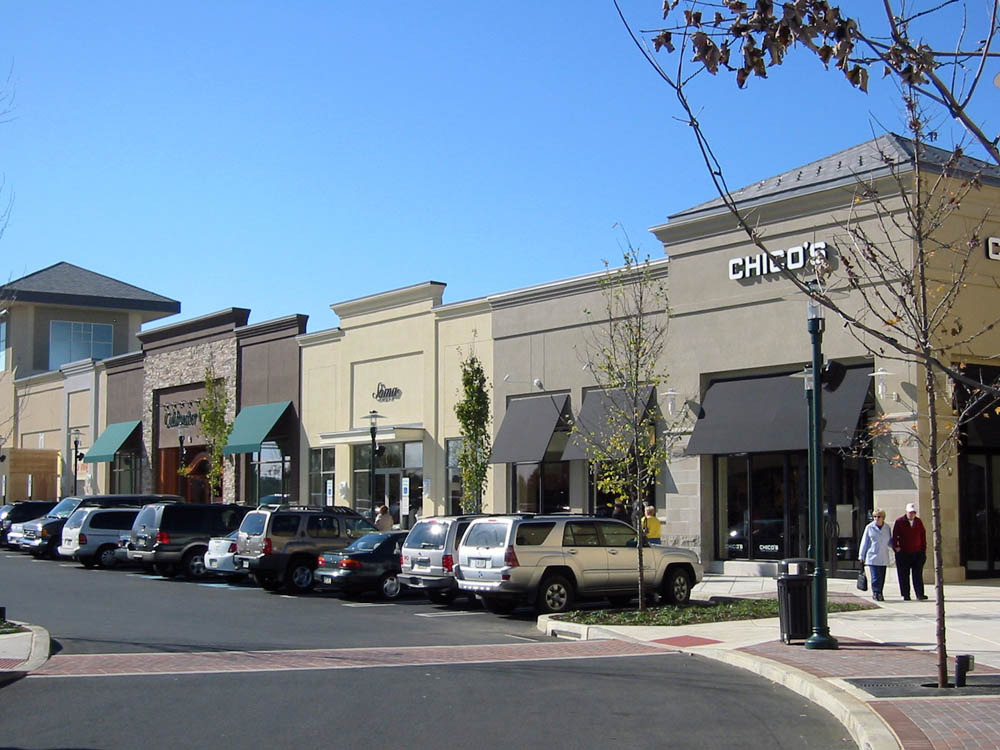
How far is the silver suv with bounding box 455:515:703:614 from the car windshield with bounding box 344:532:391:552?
3.13 meters

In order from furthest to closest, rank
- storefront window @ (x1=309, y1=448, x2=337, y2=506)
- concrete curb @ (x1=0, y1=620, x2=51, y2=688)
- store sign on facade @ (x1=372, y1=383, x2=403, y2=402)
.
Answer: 1. storefront window @ (x1=309, y1=448, x2=337, y2=506)
2. store sign on facade @ (x1=372, y1=383, x2=403, y2=402)
3. concrete curb @ (x1=0, y1=620, x2=51, y2=688)

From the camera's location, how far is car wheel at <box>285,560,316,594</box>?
24406 mm

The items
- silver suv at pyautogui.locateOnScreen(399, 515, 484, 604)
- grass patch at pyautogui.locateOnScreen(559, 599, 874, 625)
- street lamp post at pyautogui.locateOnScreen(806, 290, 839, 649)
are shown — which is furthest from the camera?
silver suv at pyautogui.locateOnScreen(399, 515, 484, 604)

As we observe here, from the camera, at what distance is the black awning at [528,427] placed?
3002cm

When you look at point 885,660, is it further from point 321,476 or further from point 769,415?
point 321,476

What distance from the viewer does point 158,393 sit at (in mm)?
51906

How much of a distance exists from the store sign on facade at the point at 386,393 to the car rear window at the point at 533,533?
57.1ft

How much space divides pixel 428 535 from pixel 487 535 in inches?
76.0

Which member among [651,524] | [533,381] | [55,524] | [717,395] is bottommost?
[55,524]

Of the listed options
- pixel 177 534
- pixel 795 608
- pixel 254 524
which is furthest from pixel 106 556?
pixel 795 608

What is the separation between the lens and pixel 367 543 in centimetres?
2298

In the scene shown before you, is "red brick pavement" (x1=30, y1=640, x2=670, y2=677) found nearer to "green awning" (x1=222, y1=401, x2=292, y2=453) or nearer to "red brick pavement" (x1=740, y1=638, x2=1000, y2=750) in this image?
"red brick pavement" (x1=740, y1=638, x2=1000, y2=750)

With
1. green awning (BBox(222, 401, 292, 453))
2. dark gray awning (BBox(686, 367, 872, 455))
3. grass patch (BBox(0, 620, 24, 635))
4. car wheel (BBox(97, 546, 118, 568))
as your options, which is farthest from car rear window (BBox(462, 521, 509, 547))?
green awning (BBox(222, 401, 292, 453))

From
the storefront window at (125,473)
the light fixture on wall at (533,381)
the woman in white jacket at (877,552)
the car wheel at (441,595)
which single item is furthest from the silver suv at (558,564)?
the storefront window at (125,473)
